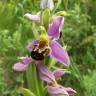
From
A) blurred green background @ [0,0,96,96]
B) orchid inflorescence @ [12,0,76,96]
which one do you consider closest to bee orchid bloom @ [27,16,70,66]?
orchid inflorescence @ [12,0,76,96]

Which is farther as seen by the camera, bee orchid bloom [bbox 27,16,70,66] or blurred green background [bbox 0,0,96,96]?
blurred green background [bbox 0,0,96,96]

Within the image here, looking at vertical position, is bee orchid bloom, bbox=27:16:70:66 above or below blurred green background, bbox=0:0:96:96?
above

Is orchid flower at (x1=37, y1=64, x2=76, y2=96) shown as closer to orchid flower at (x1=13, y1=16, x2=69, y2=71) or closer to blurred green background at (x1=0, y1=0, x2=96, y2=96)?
orchid flower at (x1=13, y1=16, x2=69, y2=71)

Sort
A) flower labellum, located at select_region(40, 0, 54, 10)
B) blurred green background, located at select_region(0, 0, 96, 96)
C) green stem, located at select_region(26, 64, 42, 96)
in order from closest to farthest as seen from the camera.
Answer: flower labellum, located at select_region(40, 0, 54, 10), green stem, located at select_region(26, 64, 42, 96), blurred green background, located at select_region(0, 0, 96, 96)

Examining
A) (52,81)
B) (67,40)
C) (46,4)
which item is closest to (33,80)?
(52,81)

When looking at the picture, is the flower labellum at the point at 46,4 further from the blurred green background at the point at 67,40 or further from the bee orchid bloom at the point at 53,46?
the blurred green background at the point at 67,40

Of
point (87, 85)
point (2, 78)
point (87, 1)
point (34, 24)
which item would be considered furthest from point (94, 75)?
point (34, 24)

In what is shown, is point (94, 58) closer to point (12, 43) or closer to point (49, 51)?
point (12, 43)

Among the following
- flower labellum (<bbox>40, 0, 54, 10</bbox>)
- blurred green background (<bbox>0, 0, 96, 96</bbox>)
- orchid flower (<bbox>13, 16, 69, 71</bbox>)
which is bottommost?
blurred green background (<bbox>0, 0, 96, 96</bbox>)
